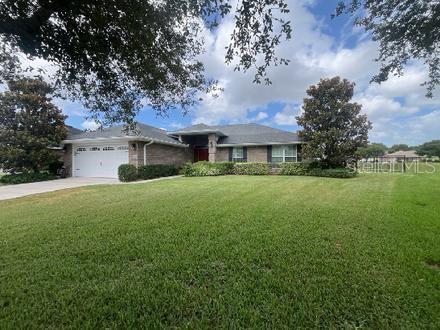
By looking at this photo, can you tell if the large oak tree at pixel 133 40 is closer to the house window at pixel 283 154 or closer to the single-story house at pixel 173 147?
the single-story house at pixel 173 147

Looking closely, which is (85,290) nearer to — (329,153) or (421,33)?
(421,33)

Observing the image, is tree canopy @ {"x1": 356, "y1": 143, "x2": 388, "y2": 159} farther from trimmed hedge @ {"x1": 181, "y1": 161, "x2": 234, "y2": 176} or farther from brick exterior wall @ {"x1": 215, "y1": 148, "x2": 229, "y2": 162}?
brick exterior wall @ {"x1": 215, "y1": 148, "x2": 229, "y2": 162}

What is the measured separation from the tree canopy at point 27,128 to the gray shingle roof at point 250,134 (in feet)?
32.6

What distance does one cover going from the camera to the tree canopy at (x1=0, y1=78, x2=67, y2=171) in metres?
16.4

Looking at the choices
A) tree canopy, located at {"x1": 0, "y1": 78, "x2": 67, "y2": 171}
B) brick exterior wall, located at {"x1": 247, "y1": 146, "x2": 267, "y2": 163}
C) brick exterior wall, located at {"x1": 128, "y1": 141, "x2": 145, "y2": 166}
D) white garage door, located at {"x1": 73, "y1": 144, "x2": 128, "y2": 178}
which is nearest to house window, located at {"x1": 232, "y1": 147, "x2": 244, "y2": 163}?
brick exterior wall, located at {"x1": 247, "y1": 146, "x2": 267, "y2": 163}

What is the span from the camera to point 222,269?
3576 mm

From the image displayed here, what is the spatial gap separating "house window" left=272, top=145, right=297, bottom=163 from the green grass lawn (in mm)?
14595

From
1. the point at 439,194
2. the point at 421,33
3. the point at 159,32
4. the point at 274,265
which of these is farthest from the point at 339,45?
the point at 274,265

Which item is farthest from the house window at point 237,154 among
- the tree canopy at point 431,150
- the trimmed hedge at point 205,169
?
the tree canopy at point 431,150

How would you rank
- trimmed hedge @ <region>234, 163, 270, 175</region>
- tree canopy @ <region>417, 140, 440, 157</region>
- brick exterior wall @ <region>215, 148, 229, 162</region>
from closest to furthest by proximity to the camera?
trimmed hedge @ <region>234, 163, 270, 175</region> < brick exterior wall @ <region>215, 148, 229, 162</region> < tree canopy @ <region>417, 140, 440, 157</region>

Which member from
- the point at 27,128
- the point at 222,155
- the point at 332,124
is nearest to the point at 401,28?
the point at 332,124

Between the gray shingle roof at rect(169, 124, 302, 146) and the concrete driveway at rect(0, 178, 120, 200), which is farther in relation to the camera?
the gray shingle roof at rect(169, 124, 302, 146)

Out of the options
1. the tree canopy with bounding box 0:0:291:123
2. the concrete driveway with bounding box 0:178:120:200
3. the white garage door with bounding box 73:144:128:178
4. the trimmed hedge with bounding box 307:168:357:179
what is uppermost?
the tree canopy with bounding box 0:0:291:123

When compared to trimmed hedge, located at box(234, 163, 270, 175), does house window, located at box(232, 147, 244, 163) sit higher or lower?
higher
